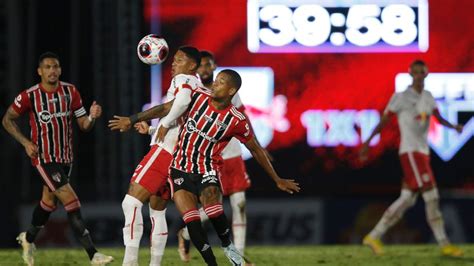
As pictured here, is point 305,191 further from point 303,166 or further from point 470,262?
point 470,262

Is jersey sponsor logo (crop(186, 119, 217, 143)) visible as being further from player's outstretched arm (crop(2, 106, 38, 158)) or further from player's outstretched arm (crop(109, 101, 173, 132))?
player's outstretched arm (crop(2, 106, 38, 158))

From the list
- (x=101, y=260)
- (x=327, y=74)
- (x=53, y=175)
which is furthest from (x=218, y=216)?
(x=327, y=74)

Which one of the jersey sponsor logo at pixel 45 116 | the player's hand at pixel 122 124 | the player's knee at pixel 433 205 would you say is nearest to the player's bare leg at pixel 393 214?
the player's knee at pixel 433 205

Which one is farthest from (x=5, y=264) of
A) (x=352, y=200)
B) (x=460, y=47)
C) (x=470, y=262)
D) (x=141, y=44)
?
(x=460, y=47)

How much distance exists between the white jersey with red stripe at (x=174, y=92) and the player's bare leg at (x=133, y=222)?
0.38 metres

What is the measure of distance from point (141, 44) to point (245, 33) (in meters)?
6.53

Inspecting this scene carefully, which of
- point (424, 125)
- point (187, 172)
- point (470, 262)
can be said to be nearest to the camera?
point (187, 172)

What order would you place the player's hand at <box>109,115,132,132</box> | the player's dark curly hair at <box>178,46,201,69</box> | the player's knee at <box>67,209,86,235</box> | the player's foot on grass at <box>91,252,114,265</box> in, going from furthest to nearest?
the player's knee at <box>67,209,86,235</box> → the player's foot on grass at <box>91,252,114,265</box> → the player's dark curly hair at <box>178,46,201,69</box> → the player's hand at <box>109,115,132,132</box>

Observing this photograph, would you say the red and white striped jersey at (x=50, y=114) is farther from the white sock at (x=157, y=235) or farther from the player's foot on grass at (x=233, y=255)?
the player's foot on grass at (x=233, y=255)

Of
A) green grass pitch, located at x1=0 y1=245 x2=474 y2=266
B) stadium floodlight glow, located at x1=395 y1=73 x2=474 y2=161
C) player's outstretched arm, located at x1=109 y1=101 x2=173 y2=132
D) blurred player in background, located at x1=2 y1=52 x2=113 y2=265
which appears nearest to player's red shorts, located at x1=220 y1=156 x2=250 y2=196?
green grass pitch, located at x1=0 y1=245 x2=474 y2=266

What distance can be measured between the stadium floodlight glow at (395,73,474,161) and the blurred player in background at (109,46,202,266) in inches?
286

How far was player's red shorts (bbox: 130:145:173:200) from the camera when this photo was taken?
996cm

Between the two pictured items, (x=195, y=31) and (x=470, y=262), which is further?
(x=195, y=31)

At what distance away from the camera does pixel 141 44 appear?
10.5 meters
